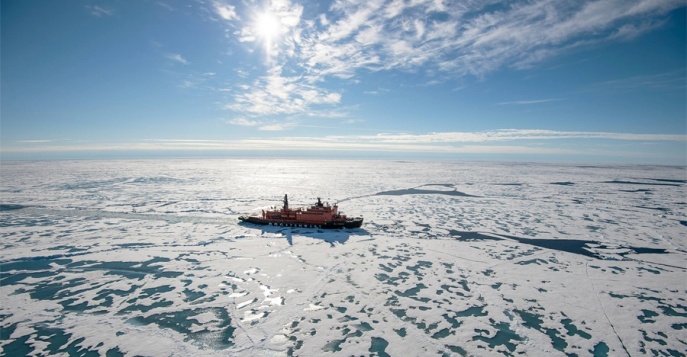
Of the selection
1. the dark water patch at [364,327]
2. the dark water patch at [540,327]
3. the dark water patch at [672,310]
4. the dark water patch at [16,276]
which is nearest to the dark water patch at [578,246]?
the dark water patch at [672,310]

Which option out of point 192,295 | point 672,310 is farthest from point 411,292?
point 672,310

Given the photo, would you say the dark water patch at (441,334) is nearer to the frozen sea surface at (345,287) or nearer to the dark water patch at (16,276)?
the frozen sea surface at (345,287)

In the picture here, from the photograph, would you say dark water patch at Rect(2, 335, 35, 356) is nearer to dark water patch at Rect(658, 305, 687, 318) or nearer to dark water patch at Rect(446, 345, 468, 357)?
dark water patch at Rect(446, 345, 468, 357)

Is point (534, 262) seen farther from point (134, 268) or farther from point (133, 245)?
point (133, 245)

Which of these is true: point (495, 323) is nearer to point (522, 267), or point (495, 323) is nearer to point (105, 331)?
point (522, 267)

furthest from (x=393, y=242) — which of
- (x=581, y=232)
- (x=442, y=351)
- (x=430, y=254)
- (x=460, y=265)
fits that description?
(x=581, y=232)

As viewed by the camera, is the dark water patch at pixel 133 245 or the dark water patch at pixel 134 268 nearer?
the dark water patch at pixel 134 268
